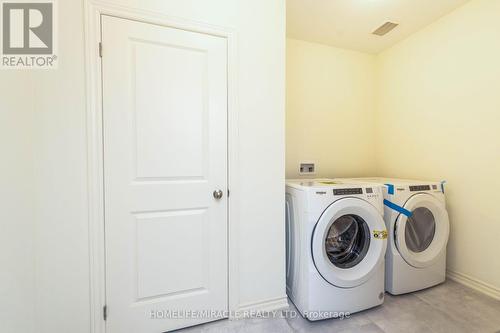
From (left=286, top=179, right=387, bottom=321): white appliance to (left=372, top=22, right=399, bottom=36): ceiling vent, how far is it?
5.27 ft

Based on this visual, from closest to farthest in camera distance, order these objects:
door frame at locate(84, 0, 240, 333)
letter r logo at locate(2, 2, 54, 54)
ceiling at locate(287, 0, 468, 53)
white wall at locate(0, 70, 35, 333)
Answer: white wall at locate(0, 70, 35, 333) < letter r logo at locate(2, 2, 54, 54) < door frame at locate(84, 0, 240, 333) < ceiling at locate(287, 0, 468, 53)

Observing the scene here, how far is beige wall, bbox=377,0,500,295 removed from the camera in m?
1.65

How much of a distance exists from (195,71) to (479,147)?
2.26 m

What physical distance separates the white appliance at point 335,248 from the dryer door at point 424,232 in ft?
1.01

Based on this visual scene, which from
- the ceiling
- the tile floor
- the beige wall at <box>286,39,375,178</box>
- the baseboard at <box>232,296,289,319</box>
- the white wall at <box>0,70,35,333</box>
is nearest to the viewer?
the white wall at <box>0,70,35,333</box>

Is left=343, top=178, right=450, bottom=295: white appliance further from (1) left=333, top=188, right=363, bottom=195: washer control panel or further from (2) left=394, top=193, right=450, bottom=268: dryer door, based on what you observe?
(1) left=333, top=188, right=363, bottom=195: washer control panel

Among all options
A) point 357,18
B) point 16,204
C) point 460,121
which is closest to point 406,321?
point 460,121

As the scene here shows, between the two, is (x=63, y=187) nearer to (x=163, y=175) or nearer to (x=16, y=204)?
(x=16, y=204)

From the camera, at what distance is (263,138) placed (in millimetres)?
1521

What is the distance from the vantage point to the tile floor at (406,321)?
136 centimetres

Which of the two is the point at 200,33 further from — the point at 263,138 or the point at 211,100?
the point at 263,138

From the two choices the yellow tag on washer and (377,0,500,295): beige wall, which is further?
(377,0,500,295): beige wall

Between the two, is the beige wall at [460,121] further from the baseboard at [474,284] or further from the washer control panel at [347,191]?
the washer control panel at [347,191]

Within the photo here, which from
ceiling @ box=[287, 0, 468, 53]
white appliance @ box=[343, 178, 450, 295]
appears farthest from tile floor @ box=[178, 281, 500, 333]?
ceiling @ box=[287, 0, 468, 53]
